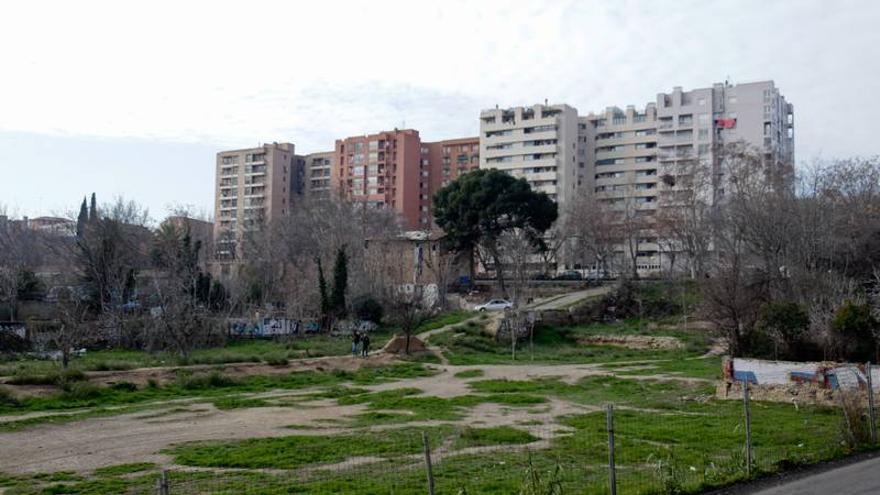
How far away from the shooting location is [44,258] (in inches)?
2876

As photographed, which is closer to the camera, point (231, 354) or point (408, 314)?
point (231, 354)

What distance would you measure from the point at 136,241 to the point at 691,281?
144ft

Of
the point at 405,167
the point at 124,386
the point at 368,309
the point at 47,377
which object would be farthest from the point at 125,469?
the point at 405,167

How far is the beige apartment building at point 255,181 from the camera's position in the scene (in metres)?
120

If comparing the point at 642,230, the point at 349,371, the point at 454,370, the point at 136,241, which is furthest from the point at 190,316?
the point at 642,230

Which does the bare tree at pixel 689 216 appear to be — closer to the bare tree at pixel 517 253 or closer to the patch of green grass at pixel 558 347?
the patch of green grass at pixel 558 347

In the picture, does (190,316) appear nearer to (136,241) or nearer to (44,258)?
(136,241)

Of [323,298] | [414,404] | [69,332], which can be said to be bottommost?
[414,404]

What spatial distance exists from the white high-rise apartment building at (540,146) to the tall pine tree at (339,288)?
50.7 metres

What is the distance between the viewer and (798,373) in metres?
21.3

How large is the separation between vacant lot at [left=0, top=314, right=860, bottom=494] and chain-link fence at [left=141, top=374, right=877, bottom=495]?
0.05m

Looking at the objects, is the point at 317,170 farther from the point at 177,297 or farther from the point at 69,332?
the point at 69,332

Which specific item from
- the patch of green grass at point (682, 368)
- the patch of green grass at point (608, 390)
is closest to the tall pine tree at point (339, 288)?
the patch of green grass at point (682, 368)

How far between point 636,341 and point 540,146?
193 feet
